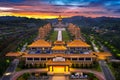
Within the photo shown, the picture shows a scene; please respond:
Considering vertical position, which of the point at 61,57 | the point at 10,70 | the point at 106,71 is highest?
the point at 61,57

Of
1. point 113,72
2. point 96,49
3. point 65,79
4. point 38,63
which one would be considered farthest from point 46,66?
point 96,49

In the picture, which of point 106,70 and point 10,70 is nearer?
point 10,70

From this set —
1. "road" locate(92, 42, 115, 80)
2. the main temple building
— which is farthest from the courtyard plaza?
"road" locate(92, 42, 115, 80)

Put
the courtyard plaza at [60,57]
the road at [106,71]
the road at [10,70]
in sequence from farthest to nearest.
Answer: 1. the courtyard plaza at [60,57]
2. the road at [106,71]
3. the road at [10,70]

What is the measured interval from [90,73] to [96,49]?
24632 mm

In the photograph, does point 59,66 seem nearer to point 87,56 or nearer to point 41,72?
point 41,72

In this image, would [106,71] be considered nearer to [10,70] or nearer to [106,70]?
[106,70]

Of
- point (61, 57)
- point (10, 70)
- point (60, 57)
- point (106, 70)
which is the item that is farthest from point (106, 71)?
point (10, 70)

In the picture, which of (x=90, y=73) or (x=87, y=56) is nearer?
(x=90, y=73)

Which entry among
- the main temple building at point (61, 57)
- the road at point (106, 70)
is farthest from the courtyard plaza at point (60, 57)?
the road at point (106, 70)

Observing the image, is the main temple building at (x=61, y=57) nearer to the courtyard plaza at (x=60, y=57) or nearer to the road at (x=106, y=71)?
the courtyard plaza at (x=60, y=57)

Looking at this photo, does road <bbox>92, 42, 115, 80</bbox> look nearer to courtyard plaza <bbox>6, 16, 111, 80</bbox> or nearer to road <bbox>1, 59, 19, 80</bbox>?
courtyard plaza <bbox>6, 16, 111, 80</bbox>

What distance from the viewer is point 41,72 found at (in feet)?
154

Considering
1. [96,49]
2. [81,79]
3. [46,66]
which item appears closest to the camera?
[81,79]
